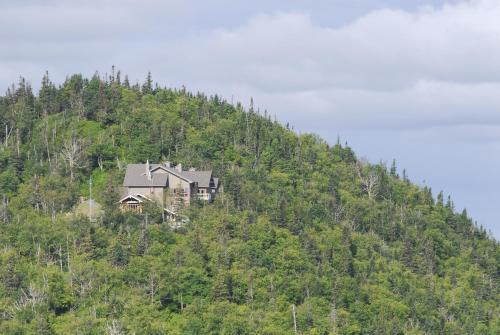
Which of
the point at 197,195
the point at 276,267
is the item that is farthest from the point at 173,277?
the point at 197,195

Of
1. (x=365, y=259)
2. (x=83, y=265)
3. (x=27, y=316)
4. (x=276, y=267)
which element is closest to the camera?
(x=27, y=316)

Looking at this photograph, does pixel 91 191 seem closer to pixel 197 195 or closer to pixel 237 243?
pixel 197 195

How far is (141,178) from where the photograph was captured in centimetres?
19488

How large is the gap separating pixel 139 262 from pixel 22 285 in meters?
16.6

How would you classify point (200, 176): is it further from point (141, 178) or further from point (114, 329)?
point (114, 329)

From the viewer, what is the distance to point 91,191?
196 meters

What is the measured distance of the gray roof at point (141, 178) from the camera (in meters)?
194

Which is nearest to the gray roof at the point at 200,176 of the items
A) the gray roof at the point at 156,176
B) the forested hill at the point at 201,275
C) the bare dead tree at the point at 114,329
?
the gray roof at the point at 156,176

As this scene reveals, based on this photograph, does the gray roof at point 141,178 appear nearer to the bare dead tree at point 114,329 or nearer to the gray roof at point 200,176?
the gray roof at point 200,176

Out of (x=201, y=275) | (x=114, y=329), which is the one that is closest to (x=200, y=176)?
(x=201, y=275)

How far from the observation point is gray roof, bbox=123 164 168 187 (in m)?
194

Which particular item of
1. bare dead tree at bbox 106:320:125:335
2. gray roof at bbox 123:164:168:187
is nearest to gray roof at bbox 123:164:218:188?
gray roof at bbox 123:164:168:187

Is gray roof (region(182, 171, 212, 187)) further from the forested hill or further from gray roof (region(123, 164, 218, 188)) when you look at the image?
the forested hill

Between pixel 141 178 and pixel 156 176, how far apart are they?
2.35 m
